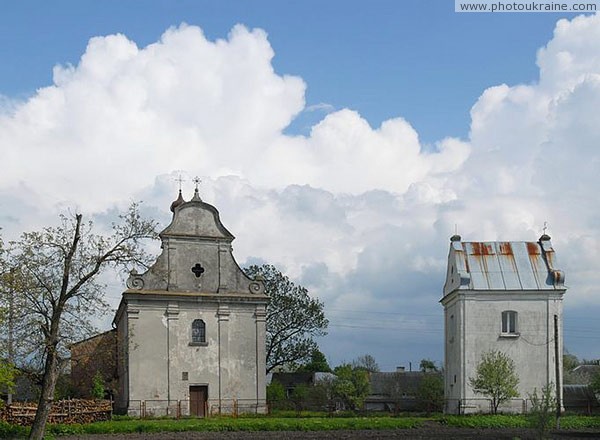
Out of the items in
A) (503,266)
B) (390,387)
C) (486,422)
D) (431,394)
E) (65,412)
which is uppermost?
(503,266)

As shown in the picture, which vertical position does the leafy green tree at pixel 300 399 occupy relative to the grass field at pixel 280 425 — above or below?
below

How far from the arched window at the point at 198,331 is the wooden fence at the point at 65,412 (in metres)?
8.13

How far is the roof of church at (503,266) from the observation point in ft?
168

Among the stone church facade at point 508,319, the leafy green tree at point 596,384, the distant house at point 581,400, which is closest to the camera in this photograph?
the stone church facade at point 508,319

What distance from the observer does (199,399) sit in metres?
48.2

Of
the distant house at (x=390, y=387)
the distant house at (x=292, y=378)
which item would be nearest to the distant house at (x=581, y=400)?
the distant house at (x=390, y=387)

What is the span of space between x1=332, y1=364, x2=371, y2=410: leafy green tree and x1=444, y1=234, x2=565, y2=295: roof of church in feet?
43.6

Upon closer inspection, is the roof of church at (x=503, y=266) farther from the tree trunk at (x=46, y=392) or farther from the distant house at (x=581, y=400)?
the tree trunk at (x=46, y=392)

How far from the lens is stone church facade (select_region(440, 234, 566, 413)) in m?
50.2

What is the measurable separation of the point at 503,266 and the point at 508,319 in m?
3.50

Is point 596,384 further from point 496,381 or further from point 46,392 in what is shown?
point 46,392

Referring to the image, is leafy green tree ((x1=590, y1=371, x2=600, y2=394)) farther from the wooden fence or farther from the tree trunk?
the tree trunk

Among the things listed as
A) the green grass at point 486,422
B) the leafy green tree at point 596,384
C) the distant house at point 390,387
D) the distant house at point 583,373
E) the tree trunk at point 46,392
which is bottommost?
the distant house at point 390,387

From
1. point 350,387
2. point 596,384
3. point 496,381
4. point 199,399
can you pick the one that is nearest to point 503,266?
point 496,381
